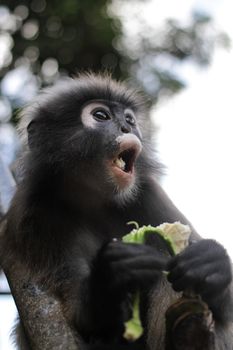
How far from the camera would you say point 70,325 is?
153 inches

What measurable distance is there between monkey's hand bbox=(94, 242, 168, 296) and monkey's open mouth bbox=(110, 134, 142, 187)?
0.85m

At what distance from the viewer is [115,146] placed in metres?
4.64

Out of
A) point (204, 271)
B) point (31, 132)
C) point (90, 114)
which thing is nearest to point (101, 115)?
point (90, 114)

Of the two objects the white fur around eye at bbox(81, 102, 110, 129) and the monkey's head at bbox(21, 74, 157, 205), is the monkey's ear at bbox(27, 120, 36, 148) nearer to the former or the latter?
the monkey's head at bbox(21, 74, 157, 205)

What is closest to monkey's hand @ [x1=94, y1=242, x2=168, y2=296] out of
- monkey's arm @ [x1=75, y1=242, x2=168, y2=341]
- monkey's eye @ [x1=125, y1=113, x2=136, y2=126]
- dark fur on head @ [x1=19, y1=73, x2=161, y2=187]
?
monkey's arm @ [x1=75, y1=242, x2=168, y2=341]

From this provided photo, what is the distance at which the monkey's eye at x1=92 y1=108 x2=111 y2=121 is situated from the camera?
4.88 meters

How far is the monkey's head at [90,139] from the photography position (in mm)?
4691

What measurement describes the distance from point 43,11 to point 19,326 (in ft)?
24.5

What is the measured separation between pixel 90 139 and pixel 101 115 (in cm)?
21

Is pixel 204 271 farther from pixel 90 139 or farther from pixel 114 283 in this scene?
pixel 90 139

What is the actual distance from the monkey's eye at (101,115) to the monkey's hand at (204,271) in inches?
53.7

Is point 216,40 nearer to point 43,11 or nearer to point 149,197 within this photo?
point 43,11

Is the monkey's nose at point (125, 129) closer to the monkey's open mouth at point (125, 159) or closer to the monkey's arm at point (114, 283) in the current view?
the monkey's open mouth at point (125, 159)

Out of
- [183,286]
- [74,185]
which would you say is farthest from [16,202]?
[183,286]
